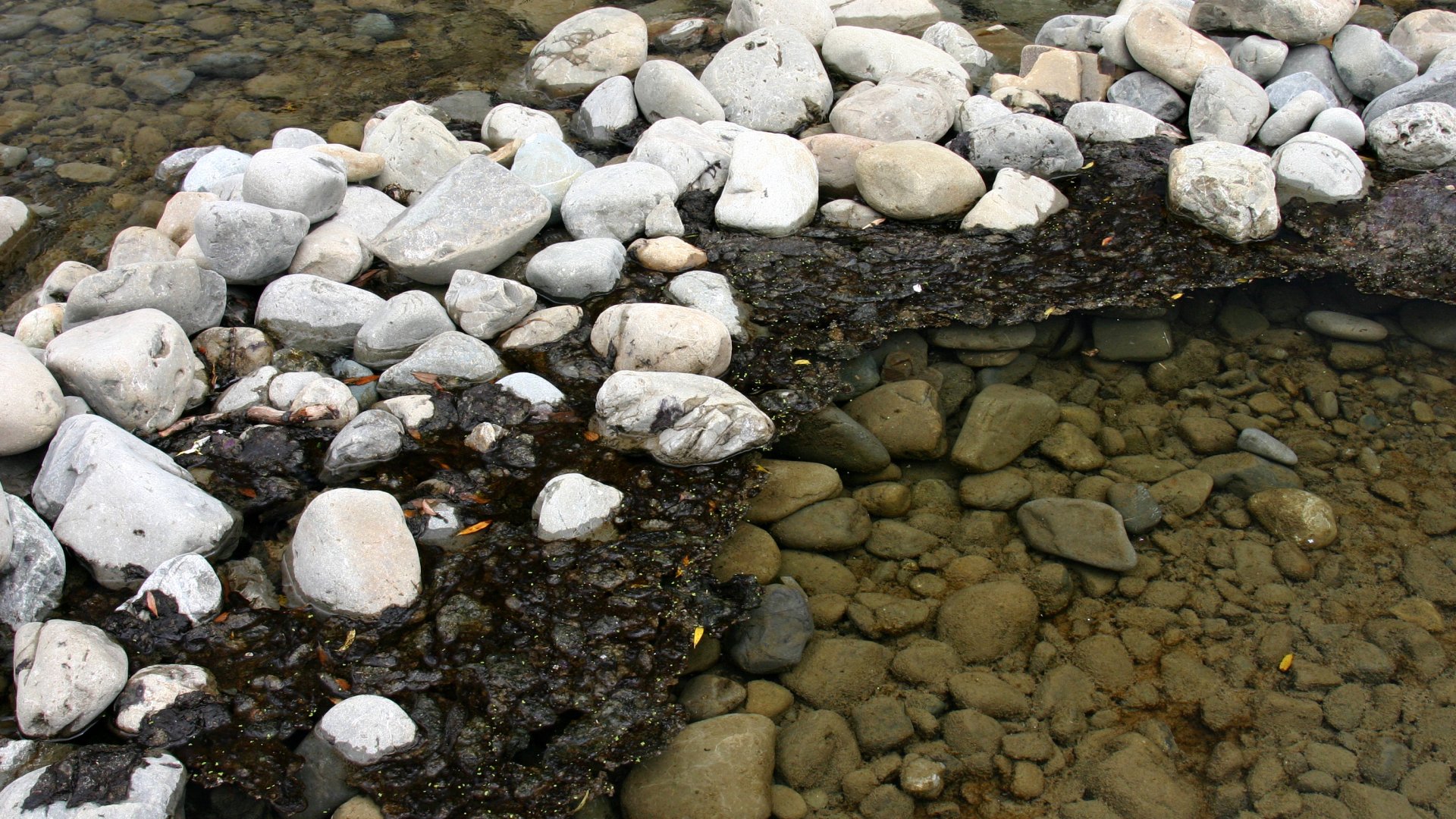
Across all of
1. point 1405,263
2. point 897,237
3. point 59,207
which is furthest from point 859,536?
point 59,207

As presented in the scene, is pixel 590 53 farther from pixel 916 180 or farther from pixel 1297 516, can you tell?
pixel 1297 516

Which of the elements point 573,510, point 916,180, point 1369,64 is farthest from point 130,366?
point 1369,64

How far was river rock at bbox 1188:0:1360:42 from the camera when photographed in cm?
521

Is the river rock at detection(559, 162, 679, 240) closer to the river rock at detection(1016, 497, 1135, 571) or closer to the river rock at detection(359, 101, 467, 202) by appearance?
the river rock at detection(359, 101, 467, 202)

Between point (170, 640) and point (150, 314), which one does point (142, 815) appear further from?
point (150, 314)

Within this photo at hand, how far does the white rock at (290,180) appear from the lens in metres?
3.94

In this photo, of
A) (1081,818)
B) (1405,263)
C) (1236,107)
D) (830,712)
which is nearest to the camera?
(1081,818)

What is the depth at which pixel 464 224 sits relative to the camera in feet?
13.1

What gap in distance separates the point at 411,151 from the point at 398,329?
1.44 metres

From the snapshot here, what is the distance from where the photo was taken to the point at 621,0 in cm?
720

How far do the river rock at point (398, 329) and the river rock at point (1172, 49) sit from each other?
13.4 feet

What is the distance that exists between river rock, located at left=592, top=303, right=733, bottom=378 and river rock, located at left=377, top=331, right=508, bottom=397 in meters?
0.47

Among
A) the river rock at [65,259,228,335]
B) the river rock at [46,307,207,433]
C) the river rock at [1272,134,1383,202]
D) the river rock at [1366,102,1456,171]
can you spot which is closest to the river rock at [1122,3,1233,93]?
the river rock at [1272,134,1383,202]

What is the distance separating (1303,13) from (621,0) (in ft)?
14.8
